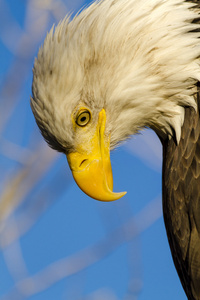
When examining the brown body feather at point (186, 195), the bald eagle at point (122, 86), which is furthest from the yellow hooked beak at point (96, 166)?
the brown body feather at point (186, 195)

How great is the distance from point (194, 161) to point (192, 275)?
2.73ft

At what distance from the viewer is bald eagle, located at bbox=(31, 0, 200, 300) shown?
8.28 ft

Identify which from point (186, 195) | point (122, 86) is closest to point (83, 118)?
point (122, 86)

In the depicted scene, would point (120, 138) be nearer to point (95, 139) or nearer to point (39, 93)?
point (95, 139)

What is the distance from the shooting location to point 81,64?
2.50 m

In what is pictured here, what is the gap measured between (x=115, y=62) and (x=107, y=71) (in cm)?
8

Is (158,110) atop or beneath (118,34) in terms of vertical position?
beneath

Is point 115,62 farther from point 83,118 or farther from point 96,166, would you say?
point 96,166

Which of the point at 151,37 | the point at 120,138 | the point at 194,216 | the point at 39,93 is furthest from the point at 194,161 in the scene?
the point at 39,93

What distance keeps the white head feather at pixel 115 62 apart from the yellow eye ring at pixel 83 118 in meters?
0.05

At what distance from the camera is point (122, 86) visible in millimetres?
2643

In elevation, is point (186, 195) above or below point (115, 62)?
below

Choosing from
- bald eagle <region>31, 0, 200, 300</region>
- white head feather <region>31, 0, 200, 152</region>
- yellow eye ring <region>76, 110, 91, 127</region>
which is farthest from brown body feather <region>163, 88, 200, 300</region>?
yellow eye ring <region>76, 110, 91, 127</region>

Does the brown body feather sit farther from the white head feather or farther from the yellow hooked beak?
the yellow hooked beak
